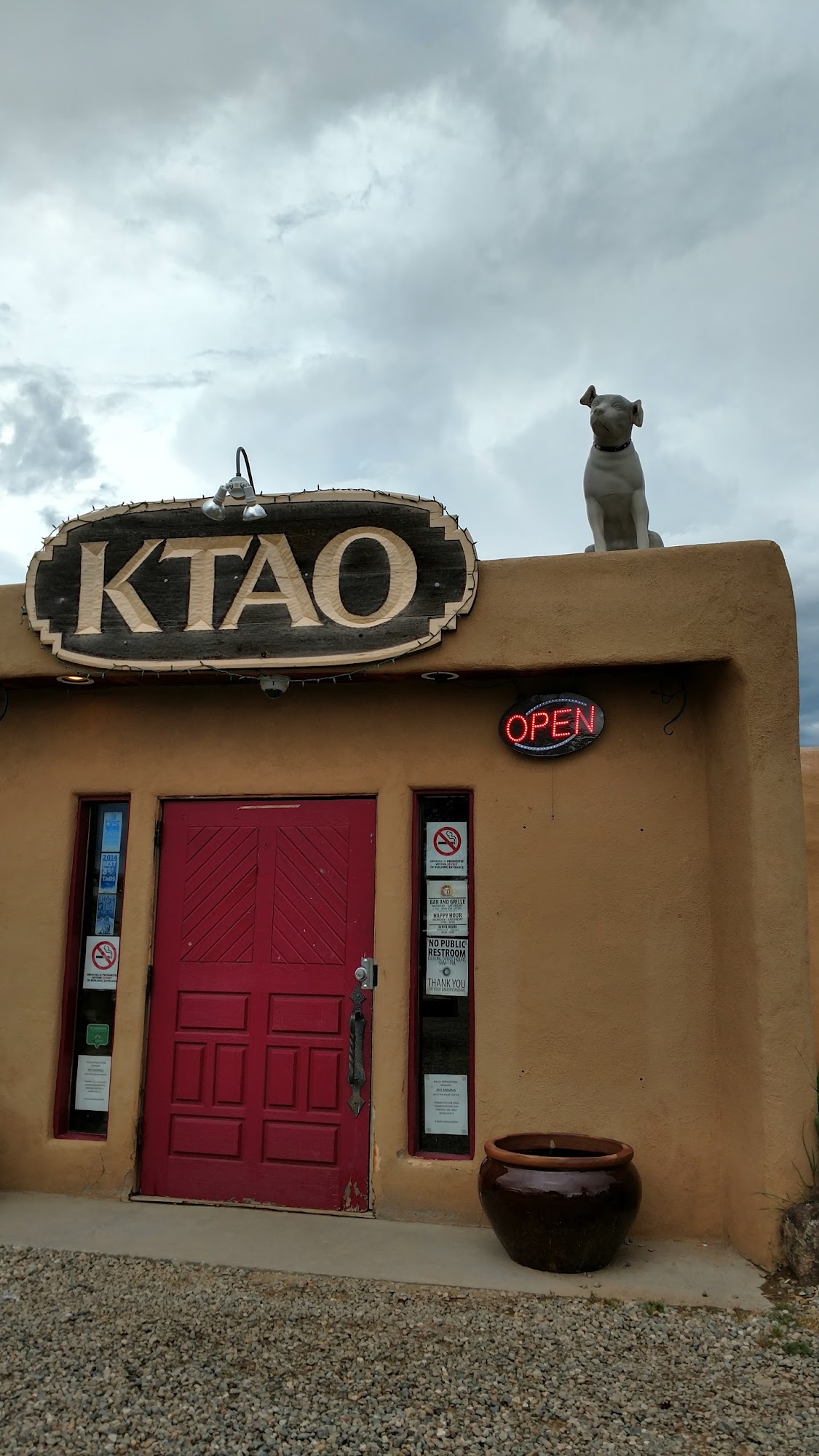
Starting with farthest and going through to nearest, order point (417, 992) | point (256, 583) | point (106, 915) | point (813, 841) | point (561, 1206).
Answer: point (813, 841)
point (106, 915)
point (256, 583)
point (417, 992)
point (561, 1206)

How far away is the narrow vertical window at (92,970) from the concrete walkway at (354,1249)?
1.76 ft

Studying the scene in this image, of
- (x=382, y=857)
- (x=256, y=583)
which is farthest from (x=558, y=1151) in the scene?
(x=256, y=583)

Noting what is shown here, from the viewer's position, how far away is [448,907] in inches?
230

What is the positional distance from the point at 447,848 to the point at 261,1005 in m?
1.45

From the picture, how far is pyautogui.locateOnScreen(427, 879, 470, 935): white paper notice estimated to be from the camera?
5805 mm

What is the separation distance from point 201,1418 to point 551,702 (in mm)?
3802

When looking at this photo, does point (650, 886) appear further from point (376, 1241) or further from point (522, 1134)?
point (376, 1241)

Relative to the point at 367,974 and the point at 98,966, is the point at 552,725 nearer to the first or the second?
the point at 367,974

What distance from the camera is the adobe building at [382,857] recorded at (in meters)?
5.29

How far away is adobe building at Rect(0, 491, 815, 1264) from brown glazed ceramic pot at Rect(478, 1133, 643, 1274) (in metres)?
0.57

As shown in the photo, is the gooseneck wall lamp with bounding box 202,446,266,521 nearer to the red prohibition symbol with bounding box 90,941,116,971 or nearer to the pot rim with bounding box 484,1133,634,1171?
the red prohibition symbol with bounding box 90,941,116,971

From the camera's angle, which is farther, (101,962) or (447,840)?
(101,962)

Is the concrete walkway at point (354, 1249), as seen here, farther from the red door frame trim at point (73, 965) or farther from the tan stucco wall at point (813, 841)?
the tan stucco wall at point (813, 841)

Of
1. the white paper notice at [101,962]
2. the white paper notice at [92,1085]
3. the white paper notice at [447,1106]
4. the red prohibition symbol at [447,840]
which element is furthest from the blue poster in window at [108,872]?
the white paper notice at [447,1106]
